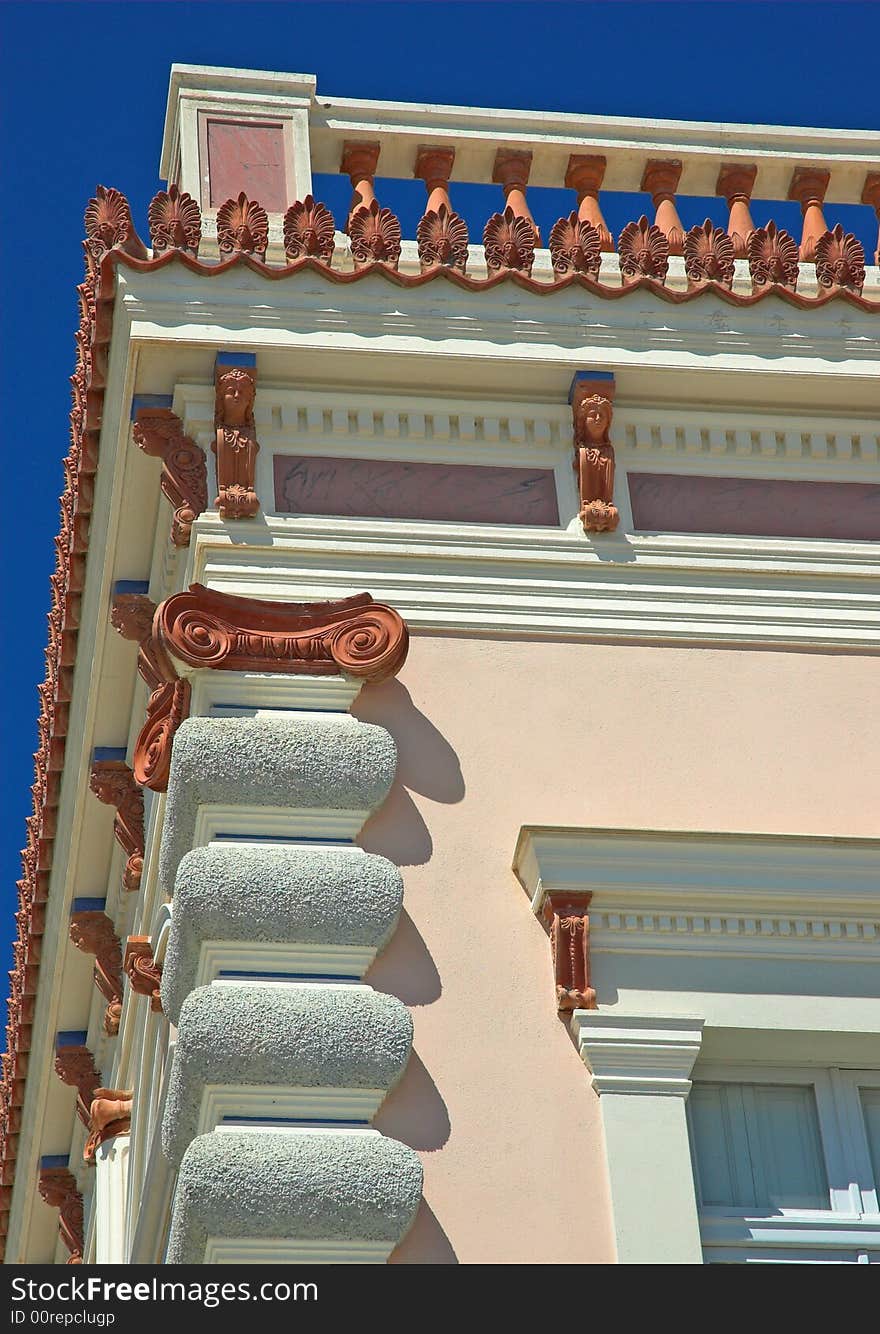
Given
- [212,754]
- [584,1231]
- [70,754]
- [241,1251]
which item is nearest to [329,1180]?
[241,1251]

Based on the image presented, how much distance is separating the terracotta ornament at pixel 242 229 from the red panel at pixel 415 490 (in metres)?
0.96

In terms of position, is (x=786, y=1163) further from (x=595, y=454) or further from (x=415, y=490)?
(x=415, y=490)

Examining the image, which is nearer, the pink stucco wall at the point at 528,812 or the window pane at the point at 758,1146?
the pink stucco wall at the point at 528,812

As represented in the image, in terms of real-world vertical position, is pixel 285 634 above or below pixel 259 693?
above

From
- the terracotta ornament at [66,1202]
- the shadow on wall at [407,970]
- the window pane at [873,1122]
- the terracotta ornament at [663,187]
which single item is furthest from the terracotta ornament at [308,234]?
the terracotta ornament at [66,1202]

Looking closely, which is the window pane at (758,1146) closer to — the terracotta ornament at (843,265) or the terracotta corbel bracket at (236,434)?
the terracotta corbel bracket at (236,434)

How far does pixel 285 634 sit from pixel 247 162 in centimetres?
295

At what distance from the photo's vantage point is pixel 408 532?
11.2 m

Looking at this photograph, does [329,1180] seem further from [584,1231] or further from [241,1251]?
[584,1231]

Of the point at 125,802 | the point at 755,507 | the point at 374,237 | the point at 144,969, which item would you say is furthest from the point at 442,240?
the point at 144,969

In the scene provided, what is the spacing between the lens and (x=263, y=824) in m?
10.1

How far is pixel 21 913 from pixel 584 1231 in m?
6.53

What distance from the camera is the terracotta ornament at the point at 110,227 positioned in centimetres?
1123

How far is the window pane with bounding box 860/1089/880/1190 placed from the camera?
10.0 m
